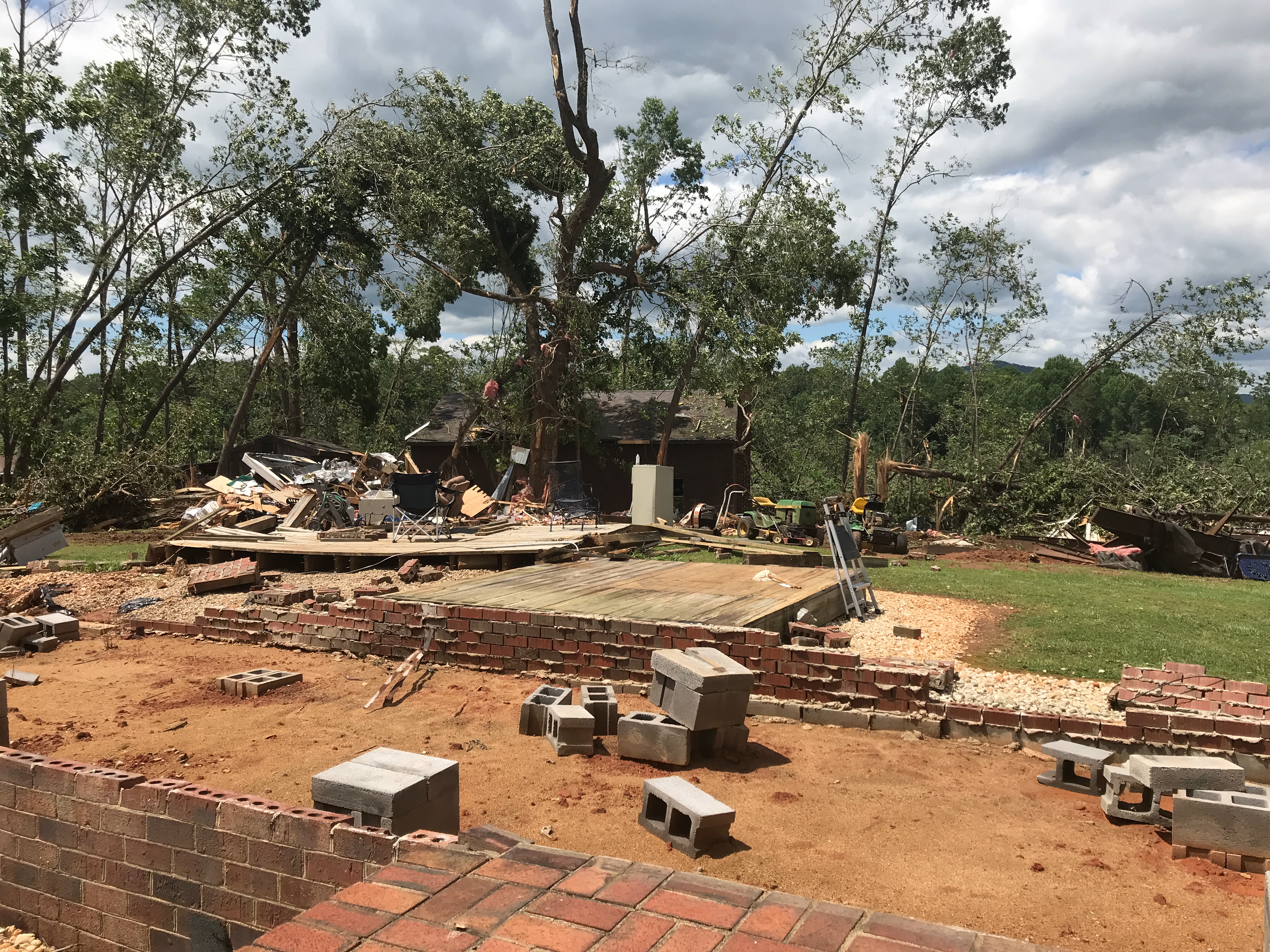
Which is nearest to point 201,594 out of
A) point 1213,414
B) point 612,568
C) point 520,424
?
point 612,568

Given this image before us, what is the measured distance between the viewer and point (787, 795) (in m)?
4.52

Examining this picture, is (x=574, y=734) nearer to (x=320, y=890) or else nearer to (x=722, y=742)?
(x=722, y=742)

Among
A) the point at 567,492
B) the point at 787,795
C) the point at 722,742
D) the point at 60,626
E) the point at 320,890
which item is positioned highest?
the point at 567,492

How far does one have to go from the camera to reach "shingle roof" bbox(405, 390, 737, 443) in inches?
1007

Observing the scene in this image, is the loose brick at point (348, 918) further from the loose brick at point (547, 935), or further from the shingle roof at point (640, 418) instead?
the shingle roof at point (640, 418)

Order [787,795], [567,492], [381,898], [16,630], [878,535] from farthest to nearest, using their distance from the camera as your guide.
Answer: [567,492] → [878,535] → [16,630] → [787,795] → [381,898]

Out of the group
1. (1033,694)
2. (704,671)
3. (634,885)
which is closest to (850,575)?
(1033,694)

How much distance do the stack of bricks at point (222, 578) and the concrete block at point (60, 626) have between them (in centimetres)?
183

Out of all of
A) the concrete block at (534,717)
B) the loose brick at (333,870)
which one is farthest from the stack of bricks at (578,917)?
the concrete block at (534,717)

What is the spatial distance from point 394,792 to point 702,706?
2055 mm

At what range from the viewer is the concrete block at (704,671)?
4.83 metres

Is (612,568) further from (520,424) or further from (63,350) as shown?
(63,350)

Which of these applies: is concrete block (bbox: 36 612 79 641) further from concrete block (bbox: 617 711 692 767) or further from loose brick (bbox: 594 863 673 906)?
loose brick (bbox: 594 863 673 906)

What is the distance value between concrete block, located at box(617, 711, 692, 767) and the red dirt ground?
3.4 inches
